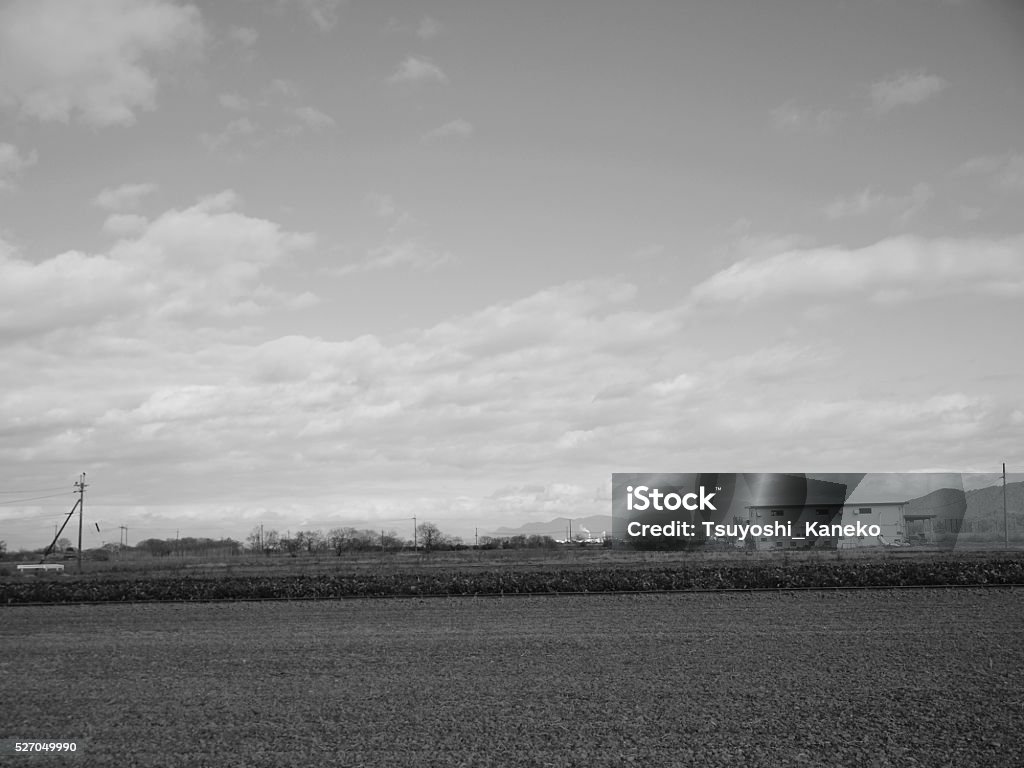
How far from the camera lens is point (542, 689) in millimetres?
13836

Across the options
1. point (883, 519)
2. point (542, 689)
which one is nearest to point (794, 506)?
point (883, 519)

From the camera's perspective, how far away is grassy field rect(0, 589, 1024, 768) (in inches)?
417

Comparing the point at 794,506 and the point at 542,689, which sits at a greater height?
the point at 794,506

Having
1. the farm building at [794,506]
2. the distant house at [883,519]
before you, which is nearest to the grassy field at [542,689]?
the farm building at [794,506]

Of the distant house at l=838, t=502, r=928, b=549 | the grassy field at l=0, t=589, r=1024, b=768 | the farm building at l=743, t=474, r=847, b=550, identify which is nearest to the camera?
the grassy field at l=0, t=589, r=1024, b=768

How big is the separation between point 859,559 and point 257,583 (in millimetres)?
30406

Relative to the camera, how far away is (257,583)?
33938 mm

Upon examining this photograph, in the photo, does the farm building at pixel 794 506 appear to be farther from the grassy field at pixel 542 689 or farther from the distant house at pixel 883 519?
the grassy field at pixel 542 689

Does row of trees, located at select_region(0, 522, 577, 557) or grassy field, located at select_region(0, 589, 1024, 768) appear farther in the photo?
row of trees, located at select_region(0, 522, 577, 557)

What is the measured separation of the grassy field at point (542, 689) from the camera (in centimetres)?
1060

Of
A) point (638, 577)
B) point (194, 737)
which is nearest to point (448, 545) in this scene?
point (638, 577)

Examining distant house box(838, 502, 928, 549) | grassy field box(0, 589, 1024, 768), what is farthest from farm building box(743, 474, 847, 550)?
grassy field box(0, 589, 1024, 768)

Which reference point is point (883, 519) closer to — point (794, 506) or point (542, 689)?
point (794, 506)

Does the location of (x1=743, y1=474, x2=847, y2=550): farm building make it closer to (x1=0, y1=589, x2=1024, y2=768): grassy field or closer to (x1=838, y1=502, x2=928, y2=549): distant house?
(x1=838, y1=502, x2=928, y2=549): distant house
